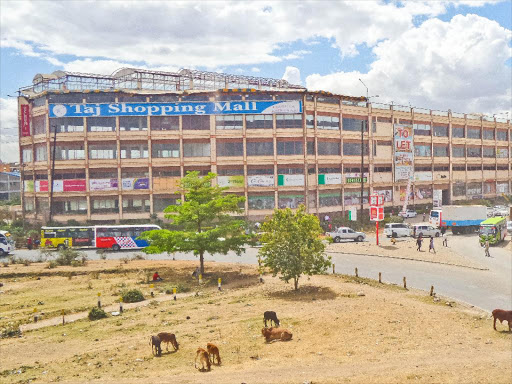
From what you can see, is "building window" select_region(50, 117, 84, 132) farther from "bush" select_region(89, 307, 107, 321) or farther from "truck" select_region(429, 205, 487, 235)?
"truck" select_region(429, 205, 487, 235)

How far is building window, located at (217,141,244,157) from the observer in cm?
5891

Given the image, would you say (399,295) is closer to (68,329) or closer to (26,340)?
(68,329)

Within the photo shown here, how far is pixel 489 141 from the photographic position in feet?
277

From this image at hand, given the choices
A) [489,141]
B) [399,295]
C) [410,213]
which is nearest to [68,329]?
[399,295]

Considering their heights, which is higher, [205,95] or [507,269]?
[205,95]

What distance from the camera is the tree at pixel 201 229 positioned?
33.0m

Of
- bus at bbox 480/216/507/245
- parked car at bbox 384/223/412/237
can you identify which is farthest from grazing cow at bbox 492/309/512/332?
parked car at bbox 384/223/412/237

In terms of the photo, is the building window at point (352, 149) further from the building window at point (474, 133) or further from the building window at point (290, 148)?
the building window at point (474, 133)

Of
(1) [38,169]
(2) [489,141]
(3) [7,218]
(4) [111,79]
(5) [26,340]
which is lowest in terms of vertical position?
(5) [26,340]

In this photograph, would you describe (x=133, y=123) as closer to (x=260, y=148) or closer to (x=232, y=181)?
(x=232, y=181)

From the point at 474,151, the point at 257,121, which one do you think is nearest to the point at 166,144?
the point at 257,121

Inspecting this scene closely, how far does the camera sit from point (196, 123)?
5866 cm

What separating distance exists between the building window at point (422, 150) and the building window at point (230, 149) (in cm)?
3068

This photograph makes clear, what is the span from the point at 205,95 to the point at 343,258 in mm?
28925
